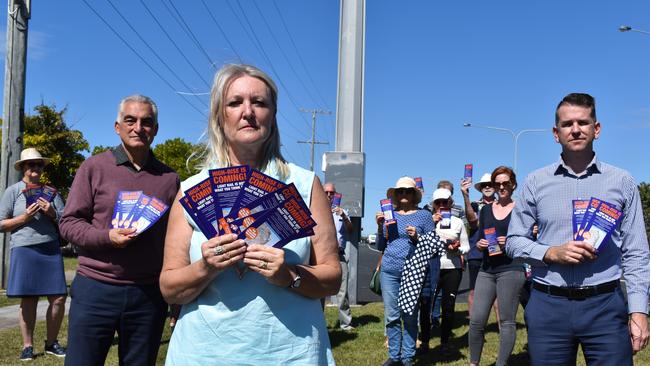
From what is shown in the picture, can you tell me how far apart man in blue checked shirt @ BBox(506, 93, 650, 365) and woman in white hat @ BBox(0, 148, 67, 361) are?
15.9 feet

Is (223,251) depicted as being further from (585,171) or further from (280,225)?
(585,171)


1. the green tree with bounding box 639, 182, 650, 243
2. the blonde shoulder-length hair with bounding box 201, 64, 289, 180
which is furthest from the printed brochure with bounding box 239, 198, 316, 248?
the green tree with bounding box 639, 182, 650, 243

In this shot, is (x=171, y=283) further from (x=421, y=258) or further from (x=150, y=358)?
(x=421, y=258)

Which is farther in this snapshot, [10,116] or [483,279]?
[10,116]

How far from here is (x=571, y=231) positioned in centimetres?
359

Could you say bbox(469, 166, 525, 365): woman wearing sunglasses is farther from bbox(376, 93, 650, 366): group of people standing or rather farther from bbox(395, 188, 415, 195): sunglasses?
bbox(376, 93, 650, 366): group of people standing

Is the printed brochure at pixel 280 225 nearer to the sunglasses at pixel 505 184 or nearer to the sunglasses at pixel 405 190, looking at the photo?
the sunglasses at pixel 505 184

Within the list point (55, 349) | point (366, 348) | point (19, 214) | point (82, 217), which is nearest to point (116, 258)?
point (82, 217)

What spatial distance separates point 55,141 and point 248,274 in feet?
97.1

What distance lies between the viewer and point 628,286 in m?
3.50

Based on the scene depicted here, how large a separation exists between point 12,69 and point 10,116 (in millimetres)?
988

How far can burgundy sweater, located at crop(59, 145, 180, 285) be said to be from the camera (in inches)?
140

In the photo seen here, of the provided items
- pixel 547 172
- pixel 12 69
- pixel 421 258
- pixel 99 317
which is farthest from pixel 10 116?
pixel 547 172

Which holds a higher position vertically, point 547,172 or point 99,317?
point 547,172
